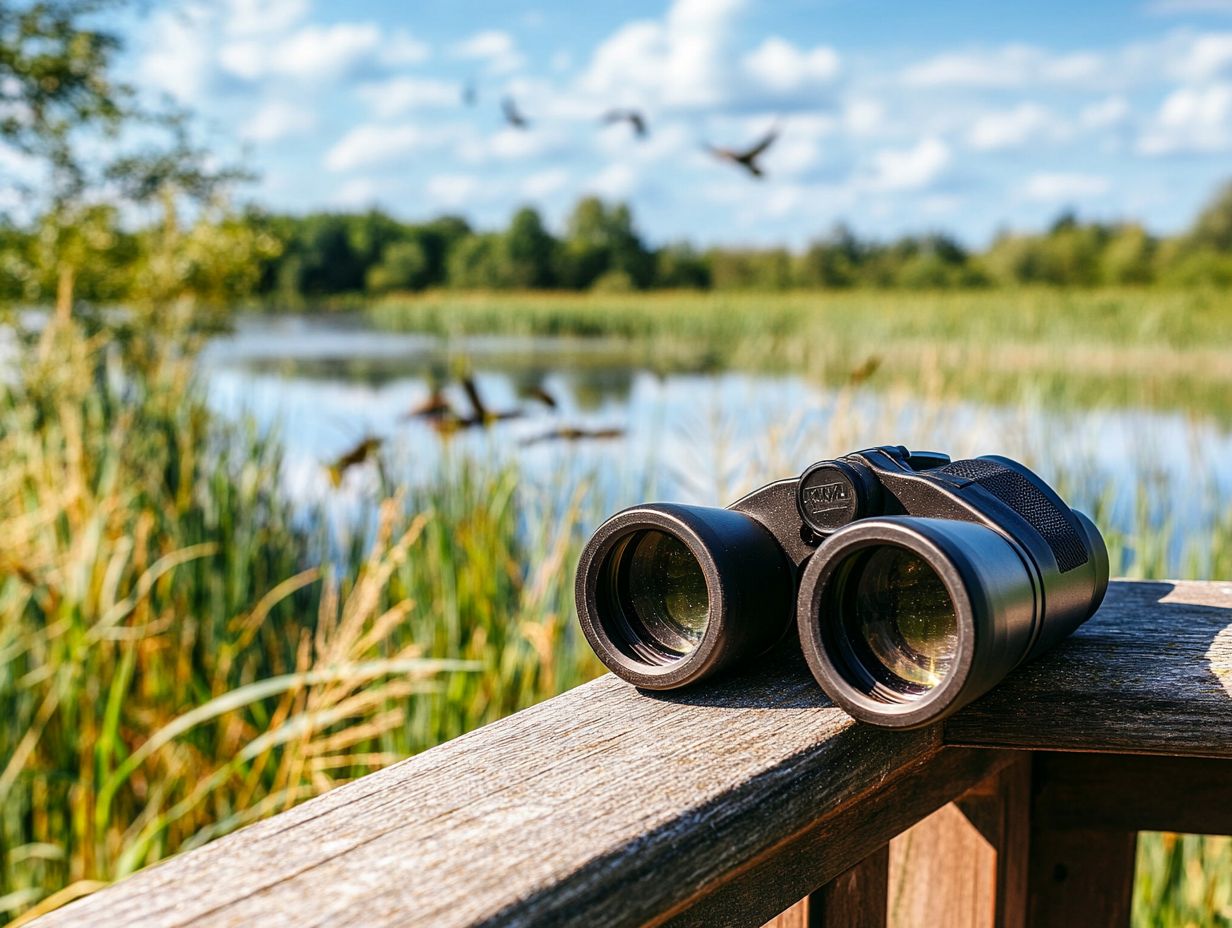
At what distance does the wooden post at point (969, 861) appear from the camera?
878 mm

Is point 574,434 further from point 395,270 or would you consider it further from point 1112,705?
point 395,270

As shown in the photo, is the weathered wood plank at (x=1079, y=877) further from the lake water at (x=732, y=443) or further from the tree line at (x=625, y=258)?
the tree line at (x=625, y=258)

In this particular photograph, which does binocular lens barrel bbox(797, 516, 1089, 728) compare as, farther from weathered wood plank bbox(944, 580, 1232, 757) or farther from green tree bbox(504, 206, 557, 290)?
green tree bbox(504, 206, 557, 290)

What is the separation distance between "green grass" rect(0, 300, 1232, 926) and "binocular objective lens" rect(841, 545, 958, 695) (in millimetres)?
846

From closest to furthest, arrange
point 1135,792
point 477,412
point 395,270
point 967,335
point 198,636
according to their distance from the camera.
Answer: point 1135,792
point 477,412
point 198,636
point 967,335
point 395,270

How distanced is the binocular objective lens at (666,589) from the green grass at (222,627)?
713 mm

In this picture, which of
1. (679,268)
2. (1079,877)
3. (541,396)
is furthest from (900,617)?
(679,268)

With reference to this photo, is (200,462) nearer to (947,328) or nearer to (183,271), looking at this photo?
(183,271)

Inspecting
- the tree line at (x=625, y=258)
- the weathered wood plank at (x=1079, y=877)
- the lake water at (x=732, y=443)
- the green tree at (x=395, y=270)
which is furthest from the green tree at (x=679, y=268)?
the weathered wood plank at (x=1079, y=877)

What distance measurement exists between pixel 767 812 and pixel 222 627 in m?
2.19

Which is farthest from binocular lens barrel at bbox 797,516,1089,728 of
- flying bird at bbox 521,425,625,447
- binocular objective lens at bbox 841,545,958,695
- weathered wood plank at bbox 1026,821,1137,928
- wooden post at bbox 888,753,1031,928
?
flying bird at bbox 521,425,625,447

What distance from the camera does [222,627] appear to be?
254 cm

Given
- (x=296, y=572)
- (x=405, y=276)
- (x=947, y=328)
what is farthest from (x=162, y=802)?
(x=405, y=276)

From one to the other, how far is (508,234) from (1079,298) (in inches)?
841
